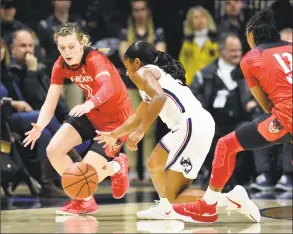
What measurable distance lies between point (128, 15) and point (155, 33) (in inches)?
36.8

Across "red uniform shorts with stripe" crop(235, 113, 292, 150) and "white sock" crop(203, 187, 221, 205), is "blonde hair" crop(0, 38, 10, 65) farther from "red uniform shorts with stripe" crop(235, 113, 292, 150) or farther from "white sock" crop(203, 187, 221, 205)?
"red uniform shorts with stripe" crop(235, 113, 292, 150)

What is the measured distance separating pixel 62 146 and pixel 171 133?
1.10m

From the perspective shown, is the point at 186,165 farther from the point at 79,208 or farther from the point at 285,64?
the point at 79,208

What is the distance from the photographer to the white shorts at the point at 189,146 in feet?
21.7

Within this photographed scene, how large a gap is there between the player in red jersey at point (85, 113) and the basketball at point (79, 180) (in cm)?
26

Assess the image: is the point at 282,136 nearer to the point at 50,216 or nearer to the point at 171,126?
the point at 171,126

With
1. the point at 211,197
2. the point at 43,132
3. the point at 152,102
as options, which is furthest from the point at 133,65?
the point at 43,132

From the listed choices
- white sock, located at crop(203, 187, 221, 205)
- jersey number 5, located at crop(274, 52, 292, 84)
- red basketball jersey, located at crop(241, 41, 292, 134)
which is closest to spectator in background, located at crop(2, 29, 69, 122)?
white sock, located at crop(203, 187, 221, 205)

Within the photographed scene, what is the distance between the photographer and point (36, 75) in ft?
31.8

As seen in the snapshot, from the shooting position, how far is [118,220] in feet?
22.2

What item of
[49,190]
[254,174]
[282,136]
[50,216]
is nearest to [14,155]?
[49,190]

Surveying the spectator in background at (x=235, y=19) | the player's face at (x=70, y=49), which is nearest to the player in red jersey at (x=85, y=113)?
the player's face at (x=70, y=49)

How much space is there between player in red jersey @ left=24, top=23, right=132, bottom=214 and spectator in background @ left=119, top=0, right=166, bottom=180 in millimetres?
3291

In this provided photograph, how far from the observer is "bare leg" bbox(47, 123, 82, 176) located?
7.30 meters
